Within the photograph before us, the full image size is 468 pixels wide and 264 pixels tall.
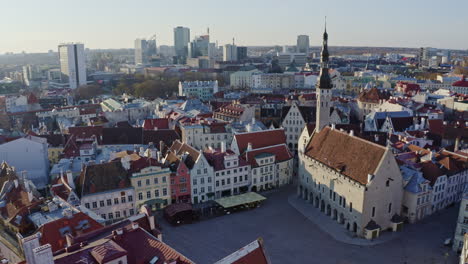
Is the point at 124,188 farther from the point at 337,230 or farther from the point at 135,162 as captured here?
the point at 337,230

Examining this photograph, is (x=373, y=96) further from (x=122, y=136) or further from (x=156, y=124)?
(x=122, y=136)

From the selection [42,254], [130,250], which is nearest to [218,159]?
[130,250]

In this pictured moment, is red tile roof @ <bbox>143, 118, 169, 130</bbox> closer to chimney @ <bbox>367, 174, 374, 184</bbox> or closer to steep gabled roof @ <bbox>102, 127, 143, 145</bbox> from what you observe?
steep gabled roof @ <bbox>102, 127, 143, 145</bbox>

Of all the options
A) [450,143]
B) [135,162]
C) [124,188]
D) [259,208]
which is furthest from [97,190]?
[450,143]

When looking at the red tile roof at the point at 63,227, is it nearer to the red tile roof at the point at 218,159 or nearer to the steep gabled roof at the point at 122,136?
the red tile roof at the point at 218,159

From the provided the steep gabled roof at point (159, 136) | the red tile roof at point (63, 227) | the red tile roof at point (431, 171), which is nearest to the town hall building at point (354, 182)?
the red tile roof at point (431, 171)

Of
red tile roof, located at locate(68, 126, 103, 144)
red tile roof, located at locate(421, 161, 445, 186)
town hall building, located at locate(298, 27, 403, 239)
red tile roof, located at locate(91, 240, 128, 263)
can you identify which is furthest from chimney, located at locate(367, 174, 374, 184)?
red tile roof, located at locate(68, 126, 103, 144)
